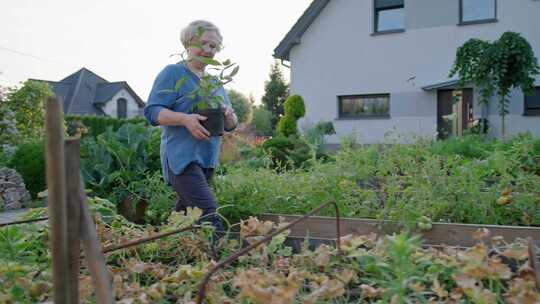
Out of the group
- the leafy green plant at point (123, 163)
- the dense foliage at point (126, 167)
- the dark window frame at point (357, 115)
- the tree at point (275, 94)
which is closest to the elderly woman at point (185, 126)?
the dense foliage at point (126, 167)

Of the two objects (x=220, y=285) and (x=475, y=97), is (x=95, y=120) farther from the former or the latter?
(x=220, y=285)

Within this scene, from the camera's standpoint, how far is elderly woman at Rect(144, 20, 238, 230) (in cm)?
249

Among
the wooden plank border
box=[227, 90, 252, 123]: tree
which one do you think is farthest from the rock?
box=[227, 90, 252, 123]: tree

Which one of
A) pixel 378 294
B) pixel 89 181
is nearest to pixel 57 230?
pixel 378 294

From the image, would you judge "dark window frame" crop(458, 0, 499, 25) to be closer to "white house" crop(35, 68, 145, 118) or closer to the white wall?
"white house" crop(35, 68, 145, 118)

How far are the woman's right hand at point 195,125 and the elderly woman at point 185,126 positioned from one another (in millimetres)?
53

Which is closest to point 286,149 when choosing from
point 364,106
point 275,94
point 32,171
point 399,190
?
point 32,171

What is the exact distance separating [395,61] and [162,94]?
43.3ft

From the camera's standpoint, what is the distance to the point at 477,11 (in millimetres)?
13844

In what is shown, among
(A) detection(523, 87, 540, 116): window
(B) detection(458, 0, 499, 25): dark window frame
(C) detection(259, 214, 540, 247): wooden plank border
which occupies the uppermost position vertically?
(B) detection(458, 0, 499, 25): dark window frame

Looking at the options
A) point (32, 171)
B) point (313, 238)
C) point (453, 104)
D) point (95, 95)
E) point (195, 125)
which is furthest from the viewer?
point (95, 95)

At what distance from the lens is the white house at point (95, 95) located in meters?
38.7

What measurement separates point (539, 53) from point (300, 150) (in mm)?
8135

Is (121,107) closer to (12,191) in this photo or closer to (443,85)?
(443,85)
